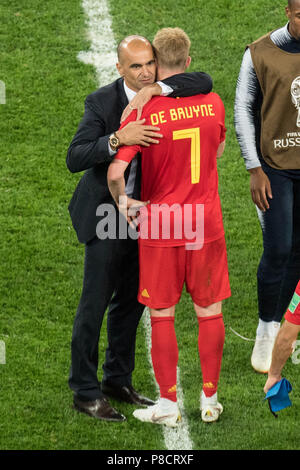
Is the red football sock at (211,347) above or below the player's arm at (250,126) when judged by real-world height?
below

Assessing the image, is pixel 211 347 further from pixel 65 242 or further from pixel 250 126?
pixel 65 242

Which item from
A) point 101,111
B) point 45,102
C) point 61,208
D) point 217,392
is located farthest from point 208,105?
point 45,102

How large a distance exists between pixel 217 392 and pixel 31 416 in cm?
107

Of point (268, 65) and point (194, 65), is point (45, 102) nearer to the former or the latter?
point (194, 65)

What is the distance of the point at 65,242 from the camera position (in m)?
8.30

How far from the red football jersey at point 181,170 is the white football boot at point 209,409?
0.87 m

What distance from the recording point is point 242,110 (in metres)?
6.67

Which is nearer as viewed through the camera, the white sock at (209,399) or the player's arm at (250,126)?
the white sock at (209,399)

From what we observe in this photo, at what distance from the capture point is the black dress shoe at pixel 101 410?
6.24 metres

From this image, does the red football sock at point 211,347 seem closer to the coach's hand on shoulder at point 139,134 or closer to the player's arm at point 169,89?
the coach's hand on shoulder at point 139,134

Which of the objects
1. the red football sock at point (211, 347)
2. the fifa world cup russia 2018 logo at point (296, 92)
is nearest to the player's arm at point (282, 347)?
the red football sock at point (211, 347)

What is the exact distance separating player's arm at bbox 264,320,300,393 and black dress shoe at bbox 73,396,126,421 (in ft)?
2.97
